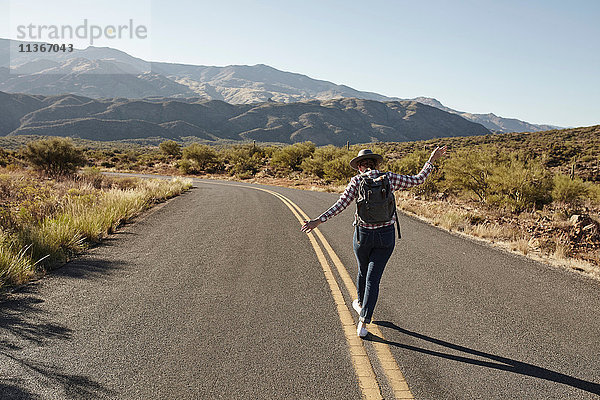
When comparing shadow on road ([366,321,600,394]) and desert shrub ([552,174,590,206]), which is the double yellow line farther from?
desert shrub ([552,174,590,206])

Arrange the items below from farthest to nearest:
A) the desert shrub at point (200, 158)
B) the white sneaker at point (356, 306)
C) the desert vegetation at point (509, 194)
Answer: the desert shrub at point (200, 158) < the desert vegetation at point (509, 194) < the white sneaker at point (356, 306)

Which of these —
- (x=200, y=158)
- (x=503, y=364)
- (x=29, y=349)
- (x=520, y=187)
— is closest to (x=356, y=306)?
(x=503, y=364)

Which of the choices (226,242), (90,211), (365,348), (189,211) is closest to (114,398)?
(365,348)

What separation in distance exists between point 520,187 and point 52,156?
922 inches

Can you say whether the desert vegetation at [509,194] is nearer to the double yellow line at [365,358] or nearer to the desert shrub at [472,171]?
the desert shrub at [472,171]

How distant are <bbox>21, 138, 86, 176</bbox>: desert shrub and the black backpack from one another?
21.4 m

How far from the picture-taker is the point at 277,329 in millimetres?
3842

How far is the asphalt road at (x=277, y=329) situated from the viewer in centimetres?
293

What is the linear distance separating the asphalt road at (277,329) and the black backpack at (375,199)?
4.05 feet

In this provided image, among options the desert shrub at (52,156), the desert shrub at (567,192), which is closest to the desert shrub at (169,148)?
the desert shrub at (52,156)

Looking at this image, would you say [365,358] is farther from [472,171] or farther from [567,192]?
[567,192]

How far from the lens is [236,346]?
3475 mm

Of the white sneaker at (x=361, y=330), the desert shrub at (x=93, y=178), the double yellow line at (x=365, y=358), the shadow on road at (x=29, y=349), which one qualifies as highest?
the desert shrub at (x=93, y=178)

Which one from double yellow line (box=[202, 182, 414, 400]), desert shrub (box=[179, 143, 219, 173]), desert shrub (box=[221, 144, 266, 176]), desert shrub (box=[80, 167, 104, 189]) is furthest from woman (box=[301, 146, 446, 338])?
desert shrub (box=[179, 143, 219, 173])
